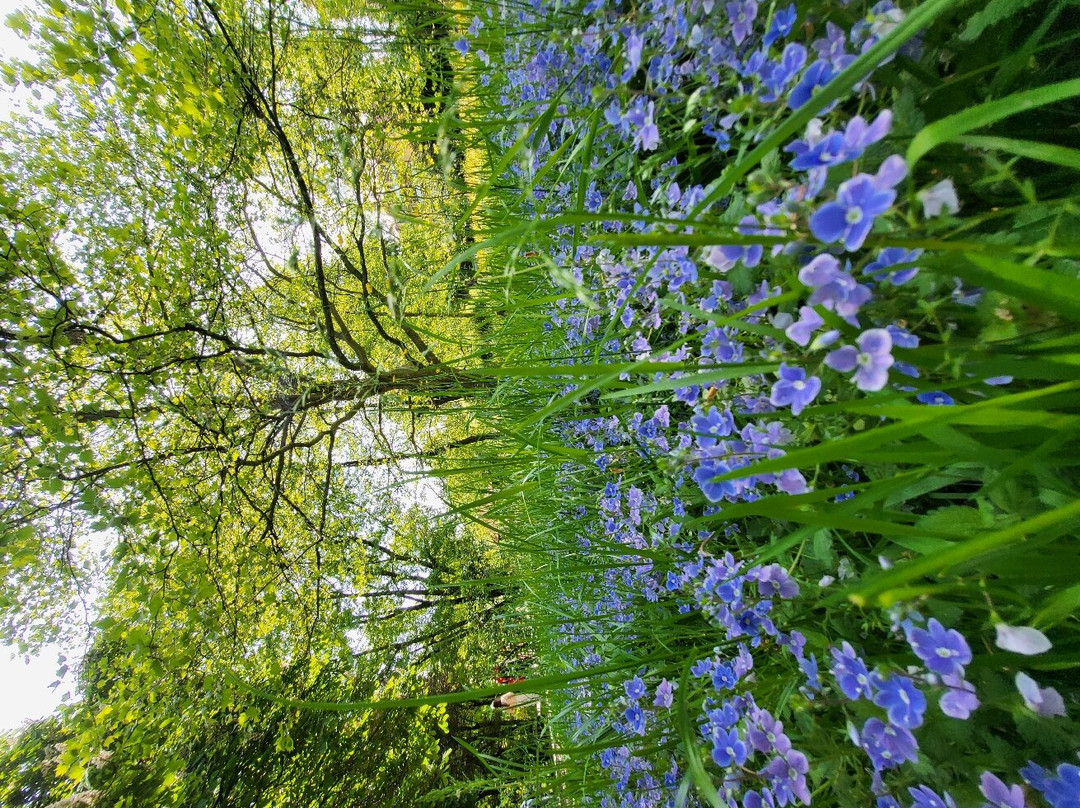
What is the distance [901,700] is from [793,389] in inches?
13.9

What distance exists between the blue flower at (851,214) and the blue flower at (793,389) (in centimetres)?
15

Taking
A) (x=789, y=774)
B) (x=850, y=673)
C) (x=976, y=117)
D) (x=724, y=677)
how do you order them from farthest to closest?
(x=724, y=677), (x=789, y=774), (x=850, y=673), (x=976, y=117)

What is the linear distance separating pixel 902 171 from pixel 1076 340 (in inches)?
8.7

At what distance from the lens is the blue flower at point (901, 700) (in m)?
0.52

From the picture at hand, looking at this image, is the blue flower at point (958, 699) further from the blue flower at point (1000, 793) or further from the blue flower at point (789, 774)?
the blue flower at point (789, 774)

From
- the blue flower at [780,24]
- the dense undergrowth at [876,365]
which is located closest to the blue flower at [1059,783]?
the dense undergrowth at [876,365]

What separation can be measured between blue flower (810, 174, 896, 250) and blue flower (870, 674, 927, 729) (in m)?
0.47

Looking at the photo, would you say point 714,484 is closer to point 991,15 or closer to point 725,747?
point 725,747

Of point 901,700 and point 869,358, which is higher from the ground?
point 869,358

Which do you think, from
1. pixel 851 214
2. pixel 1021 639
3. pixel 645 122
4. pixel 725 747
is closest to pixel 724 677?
pixel 725 747

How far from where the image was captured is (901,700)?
54 cm

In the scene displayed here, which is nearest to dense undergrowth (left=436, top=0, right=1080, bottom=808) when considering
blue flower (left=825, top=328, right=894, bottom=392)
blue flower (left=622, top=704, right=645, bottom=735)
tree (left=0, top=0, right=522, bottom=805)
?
blue flower (left=825, top=328, right=894, bottom=392)

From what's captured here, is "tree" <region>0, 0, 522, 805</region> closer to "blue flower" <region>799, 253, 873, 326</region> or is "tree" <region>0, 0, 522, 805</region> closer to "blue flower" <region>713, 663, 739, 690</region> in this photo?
"blue flower" <region>713, 663, 739, 690</region>

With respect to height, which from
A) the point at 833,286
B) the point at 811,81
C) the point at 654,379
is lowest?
the point at 654,379
